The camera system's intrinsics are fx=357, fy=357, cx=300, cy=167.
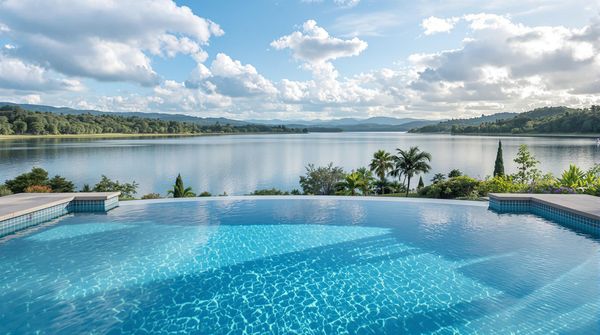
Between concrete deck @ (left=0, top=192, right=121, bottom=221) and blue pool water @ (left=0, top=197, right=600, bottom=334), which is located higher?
concrete deck @ (left=0, top=192, right=121, bottom=221)

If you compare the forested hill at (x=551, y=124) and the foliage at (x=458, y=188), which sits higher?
the forested hill at (x=551, y=124)

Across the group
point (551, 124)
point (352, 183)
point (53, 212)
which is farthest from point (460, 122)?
point (53, 212)

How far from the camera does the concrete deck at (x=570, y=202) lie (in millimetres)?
9536

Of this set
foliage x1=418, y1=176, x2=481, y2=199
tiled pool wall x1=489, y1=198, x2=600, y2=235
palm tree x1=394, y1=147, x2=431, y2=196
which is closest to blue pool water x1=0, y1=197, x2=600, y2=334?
tiled pool wall x1=489, y1=198, x2=600, y2=235

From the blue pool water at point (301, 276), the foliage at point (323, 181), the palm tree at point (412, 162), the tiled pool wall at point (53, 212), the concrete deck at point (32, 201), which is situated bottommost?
the foliage at point (323, 181)

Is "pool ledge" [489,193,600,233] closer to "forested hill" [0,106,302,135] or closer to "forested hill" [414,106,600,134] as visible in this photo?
"forested hill" [414,106,600,134]

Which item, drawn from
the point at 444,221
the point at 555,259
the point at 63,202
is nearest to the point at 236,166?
the point at 63,202

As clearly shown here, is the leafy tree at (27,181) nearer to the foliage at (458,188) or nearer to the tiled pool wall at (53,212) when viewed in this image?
the tiled pool wall at (53,212)

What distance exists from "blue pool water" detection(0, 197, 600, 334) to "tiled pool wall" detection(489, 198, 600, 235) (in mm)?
502

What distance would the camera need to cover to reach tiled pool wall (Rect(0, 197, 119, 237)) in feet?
30.7

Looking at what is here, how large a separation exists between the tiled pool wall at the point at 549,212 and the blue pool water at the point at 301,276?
1.65ft

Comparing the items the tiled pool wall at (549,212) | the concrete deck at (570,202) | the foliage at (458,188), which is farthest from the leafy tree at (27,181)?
the concrete deck at (570,202)

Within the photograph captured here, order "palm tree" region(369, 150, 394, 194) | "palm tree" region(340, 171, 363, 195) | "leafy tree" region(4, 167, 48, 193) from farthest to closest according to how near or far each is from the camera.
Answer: "palm tree" region(369, 150, 394, 194), "palm tree" region(340, 171, 363, 195), "leafy tree" region(4, 167, 48, 193)

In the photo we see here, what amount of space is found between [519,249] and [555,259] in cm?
70
